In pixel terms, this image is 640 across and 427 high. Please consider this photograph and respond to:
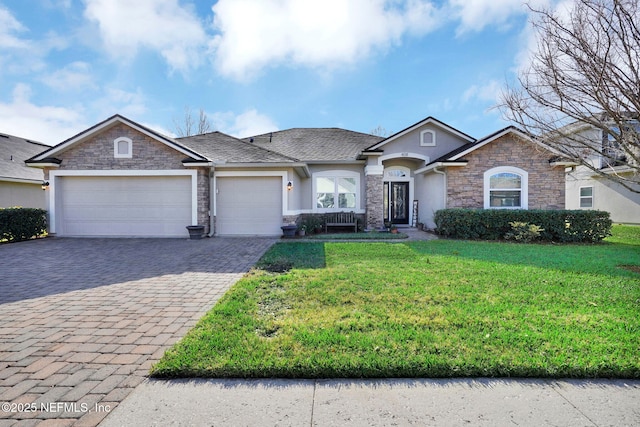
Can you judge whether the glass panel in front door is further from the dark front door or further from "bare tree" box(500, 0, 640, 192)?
"bare tree" box(500, 0, 640, 192)

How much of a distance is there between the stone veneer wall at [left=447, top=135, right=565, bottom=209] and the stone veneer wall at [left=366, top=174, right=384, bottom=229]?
295cm

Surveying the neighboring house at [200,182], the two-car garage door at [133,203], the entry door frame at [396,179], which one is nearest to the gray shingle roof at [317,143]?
the entry door frame at [396,179]

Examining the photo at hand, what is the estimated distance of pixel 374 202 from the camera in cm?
1378

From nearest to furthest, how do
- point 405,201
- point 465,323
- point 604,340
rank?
point 604,340 < point 465,323 < point 405,201

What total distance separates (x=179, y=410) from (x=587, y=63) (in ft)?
27.6

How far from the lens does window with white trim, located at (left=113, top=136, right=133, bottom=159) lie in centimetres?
1177

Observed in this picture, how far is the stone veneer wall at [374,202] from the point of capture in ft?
45.2

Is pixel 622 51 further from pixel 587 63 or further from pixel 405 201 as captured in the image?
pixel 405 201

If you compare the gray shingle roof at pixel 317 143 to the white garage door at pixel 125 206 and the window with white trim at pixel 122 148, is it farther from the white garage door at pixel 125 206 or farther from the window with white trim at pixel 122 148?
the window with white trim at pixel 122 148

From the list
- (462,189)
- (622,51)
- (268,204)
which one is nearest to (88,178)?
(268,204)

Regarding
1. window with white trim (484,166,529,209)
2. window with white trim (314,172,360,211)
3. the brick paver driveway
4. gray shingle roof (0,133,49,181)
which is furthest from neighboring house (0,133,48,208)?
window with white trim (484,166,529,209)

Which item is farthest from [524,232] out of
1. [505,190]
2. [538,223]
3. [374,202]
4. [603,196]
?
[603,196]

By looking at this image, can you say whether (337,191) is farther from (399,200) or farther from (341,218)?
(399,200)

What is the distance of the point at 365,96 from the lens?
19.1 m
